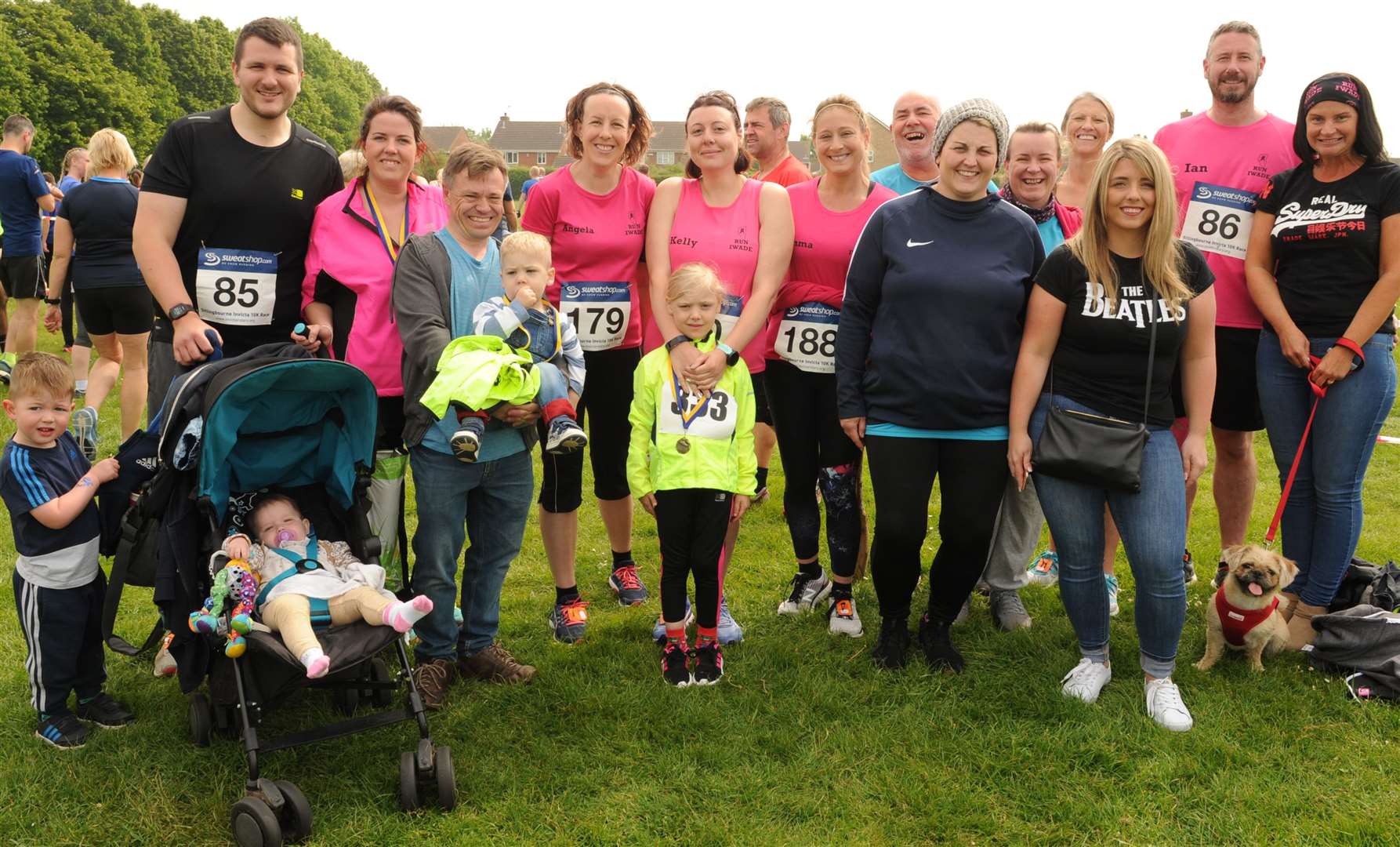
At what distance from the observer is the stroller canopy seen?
3039mm

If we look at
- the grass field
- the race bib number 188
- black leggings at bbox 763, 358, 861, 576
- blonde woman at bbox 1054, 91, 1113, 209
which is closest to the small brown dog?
the grass field

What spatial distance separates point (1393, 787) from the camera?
3.11m

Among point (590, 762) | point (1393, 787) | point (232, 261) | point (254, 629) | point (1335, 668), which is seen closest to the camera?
point (254, 629)

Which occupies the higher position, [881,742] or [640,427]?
[640,427]

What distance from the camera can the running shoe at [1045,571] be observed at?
4903 mm

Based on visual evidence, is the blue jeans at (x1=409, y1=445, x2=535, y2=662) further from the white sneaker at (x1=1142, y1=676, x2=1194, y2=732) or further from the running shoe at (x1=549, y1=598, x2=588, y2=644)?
the white sneaker at (x1=1142, y1=676, x2=1194, y2=732)

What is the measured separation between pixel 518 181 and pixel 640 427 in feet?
180

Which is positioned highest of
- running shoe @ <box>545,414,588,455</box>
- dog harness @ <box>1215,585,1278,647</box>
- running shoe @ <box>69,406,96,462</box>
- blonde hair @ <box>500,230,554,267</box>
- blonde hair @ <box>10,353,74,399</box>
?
blonde hair @ <box>500,230,554,267</box>

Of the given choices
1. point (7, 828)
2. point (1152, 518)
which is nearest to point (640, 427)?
point (1152, 518)

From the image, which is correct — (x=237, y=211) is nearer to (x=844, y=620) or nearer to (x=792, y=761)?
(x=792, y=761)

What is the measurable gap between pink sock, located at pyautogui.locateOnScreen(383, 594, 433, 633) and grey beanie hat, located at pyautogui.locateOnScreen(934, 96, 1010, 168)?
2454mm

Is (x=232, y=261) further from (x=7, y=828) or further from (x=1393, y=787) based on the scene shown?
(x=1393, y=787)

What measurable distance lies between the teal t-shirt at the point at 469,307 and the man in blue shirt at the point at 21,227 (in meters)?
7.89

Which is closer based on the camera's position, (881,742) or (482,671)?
(881,742)
